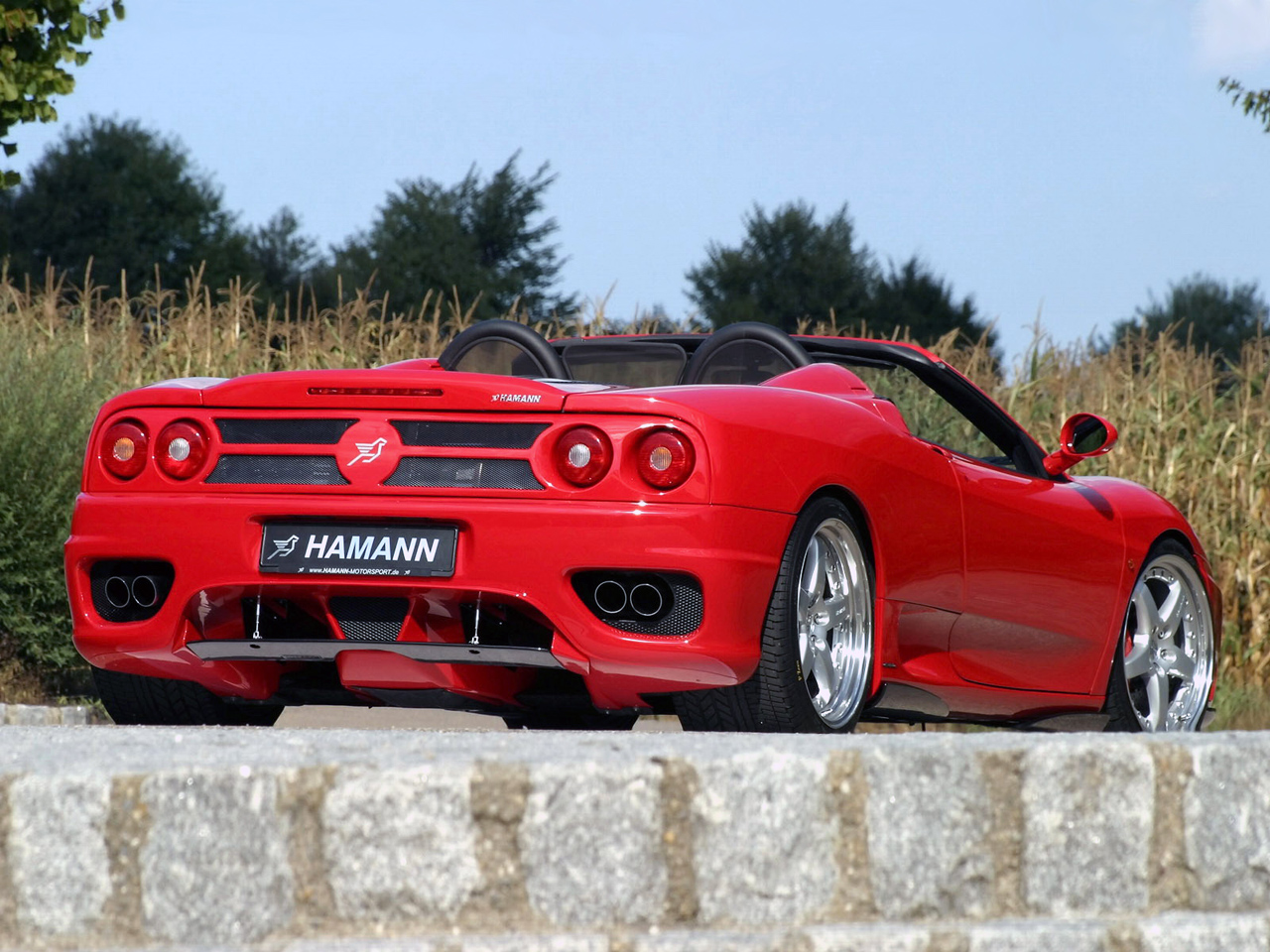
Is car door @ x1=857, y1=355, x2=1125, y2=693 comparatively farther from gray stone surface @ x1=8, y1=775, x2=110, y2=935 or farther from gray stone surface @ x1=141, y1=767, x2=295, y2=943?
gray stone surface @ x1=8, y1=775, x2=110, y2=935

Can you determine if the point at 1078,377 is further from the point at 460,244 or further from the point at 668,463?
the point at 460,244

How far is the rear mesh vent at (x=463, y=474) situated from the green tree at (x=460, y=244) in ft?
162

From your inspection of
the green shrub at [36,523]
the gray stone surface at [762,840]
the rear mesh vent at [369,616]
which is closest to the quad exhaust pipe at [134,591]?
the rear mesh vent at [369,616]

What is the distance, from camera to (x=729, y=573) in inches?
177

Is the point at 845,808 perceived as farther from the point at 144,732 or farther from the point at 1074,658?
the point at 1074,658

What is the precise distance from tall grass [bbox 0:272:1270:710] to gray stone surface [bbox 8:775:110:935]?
7.34 meters

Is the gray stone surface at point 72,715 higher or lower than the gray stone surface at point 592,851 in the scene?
lower

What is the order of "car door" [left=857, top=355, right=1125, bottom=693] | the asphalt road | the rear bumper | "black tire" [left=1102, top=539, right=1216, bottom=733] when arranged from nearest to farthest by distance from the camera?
the rear bumper → "car door" [left=857, top=355, right=1125, bottom=693] → "black tire" [left=1102, top=539, right=1216, bottom=733] → the asphalt road

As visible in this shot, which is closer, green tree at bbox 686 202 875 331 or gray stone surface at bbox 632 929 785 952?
gray stone surface at bbox 632 929 785 952

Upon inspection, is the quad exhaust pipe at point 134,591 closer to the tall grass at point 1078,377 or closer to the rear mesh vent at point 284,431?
the rear mesh vent at point 284,431

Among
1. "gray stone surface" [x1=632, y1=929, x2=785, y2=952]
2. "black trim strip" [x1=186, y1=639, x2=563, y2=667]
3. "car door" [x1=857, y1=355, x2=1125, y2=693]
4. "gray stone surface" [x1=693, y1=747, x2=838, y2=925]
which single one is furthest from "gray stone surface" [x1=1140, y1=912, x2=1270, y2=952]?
"car door" [x1=857, y1=355, x2=1125, y2=693]

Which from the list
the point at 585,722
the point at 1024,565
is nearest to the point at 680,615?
the point at 1024,565

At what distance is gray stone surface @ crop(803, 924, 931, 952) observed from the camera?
3.22 m

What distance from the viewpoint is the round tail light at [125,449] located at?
494 cm
